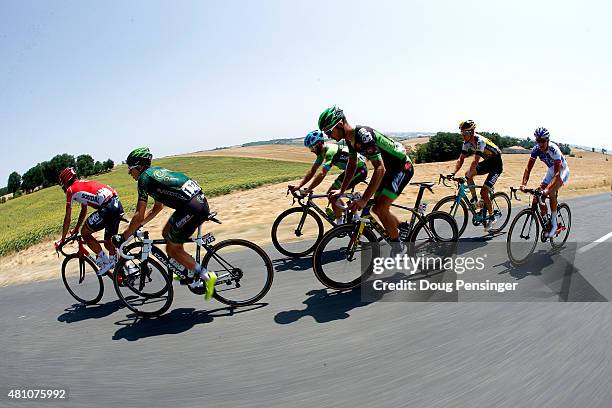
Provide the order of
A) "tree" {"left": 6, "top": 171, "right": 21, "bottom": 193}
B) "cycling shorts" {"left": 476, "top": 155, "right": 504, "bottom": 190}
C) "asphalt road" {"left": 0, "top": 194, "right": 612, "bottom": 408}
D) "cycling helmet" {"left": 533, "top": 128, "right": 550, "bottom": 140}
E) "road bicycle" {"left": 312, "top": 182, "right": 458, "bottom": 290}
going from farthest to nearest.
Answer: "tree" {"left": 6, "top": 171, "right": 21, "bottom": 193} → "cycling shorts" {"left": 476, "top": 155, "right": 504, "bottom": 190} → "cycling helmet" {"left": 533, "top": 128, "right": 550, "bottom": 140} → "road bicycle" {"left": 312, "top": 182, "right": 458, "bottom": 290} → "asphalt road" {"left": 0, "top": 194, "right": 612, "bottom": 408}

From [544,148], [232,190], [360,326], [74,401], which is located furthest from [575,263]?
[232,190]

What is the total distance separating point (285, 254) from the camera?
777 centimetres

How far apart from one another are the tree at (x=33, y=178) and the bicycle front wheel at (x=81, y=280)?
442 feet

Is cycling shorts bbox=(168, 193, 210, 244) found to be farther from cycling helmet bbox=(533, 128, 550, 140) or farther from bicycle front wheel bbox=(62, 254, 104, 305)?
cycling helmet bbox=(533, 128, 550, 140)

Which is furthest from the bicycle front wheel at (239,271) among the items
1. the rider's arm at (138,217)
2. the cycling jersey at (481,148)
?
the cycling jersey at (481,148)

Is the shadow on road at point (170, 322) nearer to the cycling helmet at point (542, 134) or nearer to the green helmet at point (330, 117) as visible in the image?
the green helmet at point (330, 117)

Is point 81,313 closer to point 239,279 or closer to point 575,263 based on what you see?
point 239,279

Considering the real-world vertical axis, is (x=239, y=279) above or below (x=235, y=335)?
above

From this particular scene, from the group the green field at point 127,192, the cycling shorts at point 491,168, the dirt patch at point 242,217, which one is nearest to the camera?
the cycling shorts at point 491,168

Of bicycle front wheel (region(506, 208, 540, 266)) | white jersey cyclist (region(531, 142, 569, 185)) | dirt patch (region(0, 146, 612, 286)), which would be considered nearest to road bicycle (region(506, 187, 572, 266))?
bicycle front wheel (region(506, 208, 540, 266))

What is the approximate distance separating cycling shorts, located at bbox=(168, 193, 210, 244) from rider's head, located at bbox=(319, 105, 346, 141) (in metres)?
1.81

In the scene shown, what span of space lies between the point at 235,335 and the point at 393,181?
3.05 metres

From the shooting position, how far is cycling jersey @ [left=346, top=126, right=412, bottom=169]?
207 inches

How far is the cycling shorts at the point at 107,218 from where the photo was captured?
6.26 m
